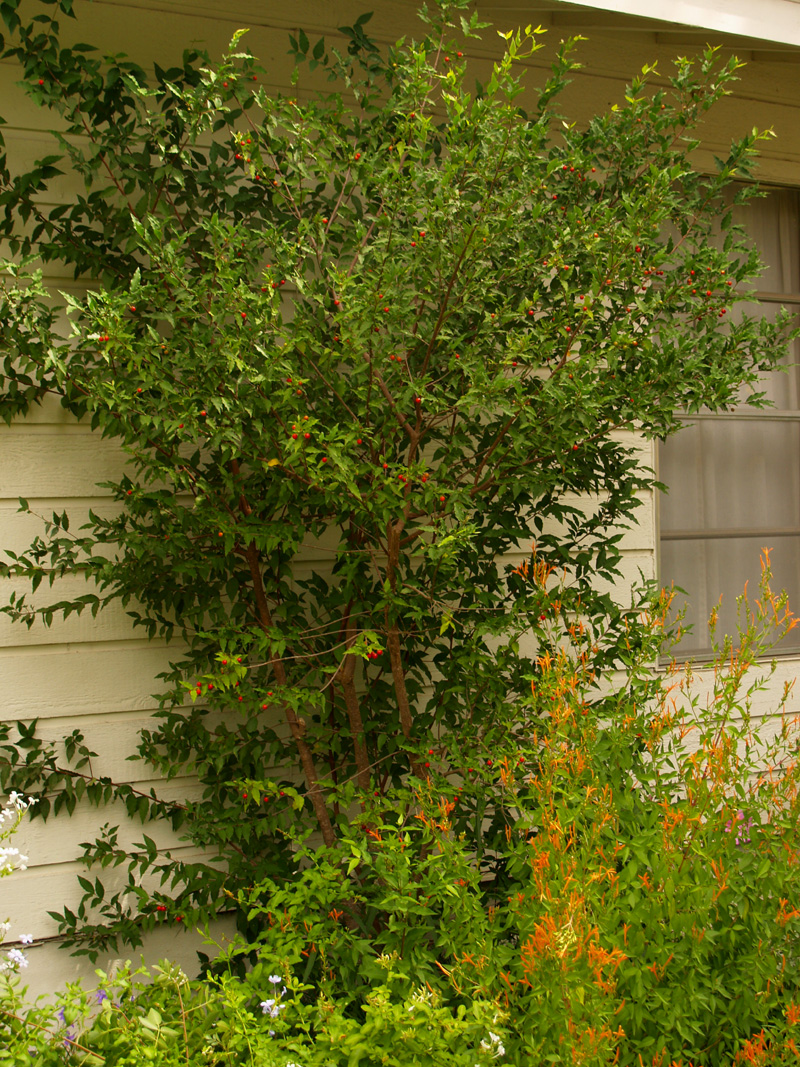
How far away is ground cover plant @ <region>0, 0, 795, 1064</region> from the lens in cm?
154

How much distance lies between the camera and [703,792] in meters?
1.56

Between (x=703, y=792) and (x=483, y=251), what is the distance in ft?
4.08

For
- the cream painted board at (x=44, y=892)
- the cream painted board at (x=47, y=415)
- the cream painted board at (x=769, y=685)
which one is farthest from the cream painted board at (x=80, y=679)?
the cream painted board at (x=769, y=685)

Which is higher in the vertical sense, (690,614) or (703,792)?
(690,614)

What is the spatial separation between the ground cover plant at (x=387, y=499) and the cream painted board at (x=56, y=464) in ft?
0.27

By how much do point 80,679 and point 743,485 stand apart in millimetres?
2634

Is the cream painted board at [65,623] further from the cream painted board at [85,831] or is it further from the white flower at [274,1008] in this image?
the white flower at [274,1008]

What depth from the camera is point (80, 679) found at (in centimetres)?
232

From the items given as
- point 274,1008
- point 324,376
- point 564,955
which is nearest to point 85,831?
point 274,1008

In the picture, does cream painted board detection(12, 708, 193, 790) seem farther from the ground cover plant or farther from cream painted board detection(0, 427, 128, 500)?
cream painted board detection(0, 427, 128, 500)

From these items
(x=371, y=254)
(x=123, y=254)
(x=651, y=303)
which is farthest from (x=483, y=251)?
(x=123, y=254)

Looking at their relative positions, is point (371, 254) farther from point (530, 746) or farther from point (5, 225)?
point (530, 746)

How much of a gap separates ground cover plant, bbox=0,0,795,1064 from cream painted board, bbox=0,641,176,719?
9 cm

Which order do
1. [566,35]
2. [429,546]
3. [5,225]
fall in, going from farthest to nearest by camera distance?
[566,35] < [5,225] < [429,546]
